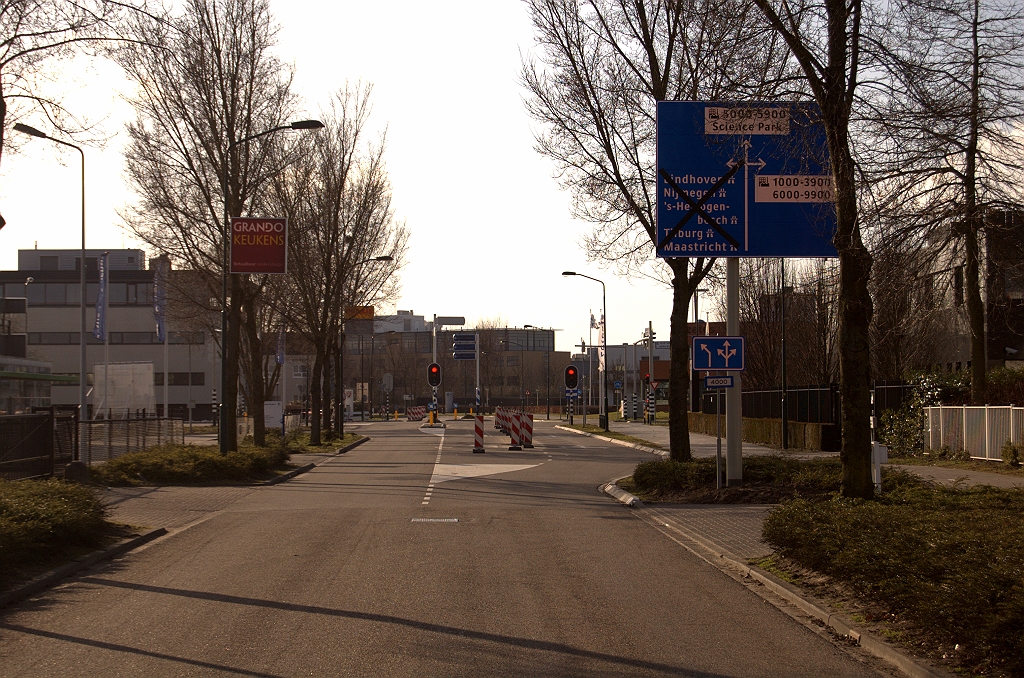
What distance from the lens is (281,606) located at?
862 centimetres

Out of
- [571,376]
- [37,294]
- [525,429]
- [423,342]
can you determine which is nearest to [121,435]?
[525,429]

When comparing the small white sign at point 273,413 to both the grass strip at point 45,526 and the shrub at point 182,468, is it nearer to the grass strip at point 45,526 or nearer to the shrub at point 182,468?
the shrub at point 182,468

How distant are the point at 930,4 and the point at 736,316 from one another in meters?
7.98

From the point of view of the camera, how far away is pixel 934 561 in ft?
23.6

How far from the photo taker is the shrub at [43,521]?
9883 millimetres

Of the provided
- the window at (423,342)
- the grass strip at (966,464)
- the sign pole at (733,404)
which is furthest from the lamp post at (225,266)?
the window at (423,342)

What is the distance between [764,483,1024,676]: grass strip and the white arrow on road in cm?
1394

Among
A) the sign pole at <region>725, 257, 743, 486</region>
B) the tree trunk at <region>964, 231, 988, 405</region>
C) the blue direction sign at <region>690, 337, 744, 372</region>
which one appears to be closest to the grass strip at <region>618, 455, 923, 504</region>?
the sign pole at <region>725, 257, 743, 486</region>

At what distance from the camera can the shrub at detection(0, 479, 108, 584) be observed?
988cm

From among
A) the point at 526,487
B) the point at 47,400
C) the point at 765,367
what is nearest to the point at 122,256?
the point at 47,400

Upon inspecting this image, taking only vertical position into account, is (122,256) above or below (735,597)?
above

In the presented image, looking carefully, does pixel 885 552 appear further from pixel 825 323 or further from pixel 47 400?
pixel 47 400

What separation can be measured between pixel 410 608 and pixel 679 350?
13.6m

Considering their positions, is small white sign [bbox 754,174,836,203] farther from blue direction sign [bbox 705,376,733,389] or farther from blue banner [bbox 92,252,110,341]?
blue banner [bbox 92,252,110,341]
